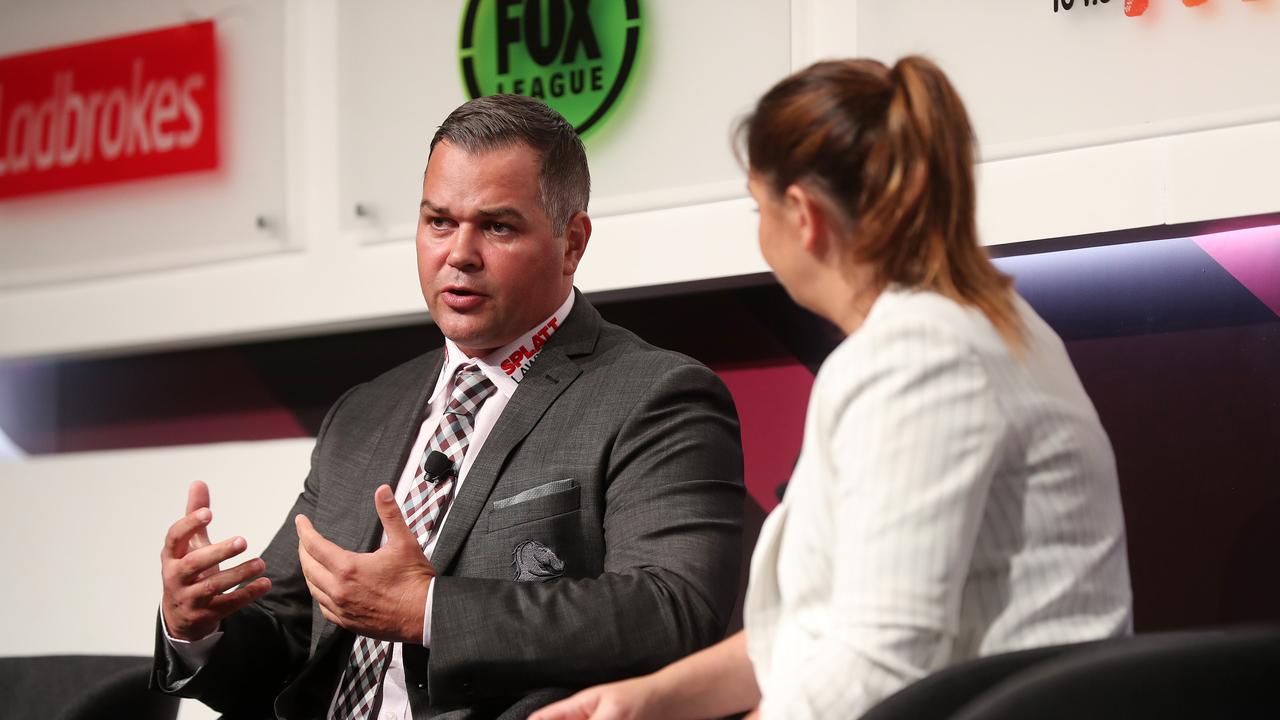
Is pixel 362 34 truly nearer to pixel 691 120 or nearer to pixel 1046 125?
pixel 691 120

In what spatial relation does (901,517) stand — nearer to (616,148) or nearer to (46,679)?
(616,148)

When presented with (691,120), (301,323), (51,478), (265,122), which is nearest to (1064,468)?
(691,120)

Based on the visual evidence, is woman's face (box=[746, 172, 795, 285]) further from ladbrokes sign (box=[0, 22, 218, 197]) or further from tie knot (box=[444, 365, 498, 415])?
ladbrokes sign (box=[0, 22, 218, 197])

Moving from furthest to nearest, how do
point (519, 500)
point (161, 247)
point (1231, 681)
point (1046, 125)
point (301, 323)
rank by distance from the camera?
point (161, 247) → point (301, 323) → point (1046, 125) → point (519, 500) → point (1231, 681)

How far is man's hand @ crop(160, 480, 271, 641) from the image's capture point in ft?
6.10

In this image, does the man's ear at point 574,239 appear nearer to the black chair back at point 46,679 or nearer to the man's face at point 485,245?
the man's face at point 485,245

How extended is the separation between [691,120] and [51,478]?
1957mm

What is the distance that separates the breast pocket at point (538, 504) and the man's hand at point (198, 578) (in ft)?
1.14

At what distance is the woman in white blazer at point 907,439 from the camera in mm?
1051

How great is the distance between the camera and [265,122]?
287cm

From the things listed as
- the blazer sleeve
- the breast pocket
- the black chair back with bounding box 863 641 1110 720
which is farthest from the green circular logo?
the black chair back with bounding box 863 641 1110 720

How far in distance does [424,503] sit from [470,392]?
0.64 feet

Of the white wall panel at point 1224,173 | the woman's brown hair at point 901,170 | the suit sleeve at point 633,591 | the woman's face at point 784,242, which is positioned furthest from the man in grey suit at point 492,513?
the white wall panel at point 1224,173

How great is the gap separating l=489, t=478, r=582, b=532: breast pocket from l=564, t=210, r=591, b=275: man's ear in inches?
16.8
